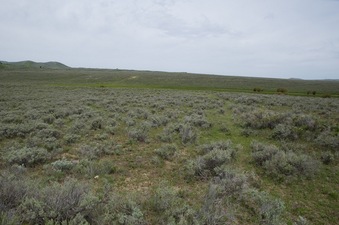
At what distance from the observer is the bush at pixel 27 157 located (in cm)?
693

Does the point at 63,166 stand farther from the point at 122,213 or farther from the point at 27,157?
the point at 122,213

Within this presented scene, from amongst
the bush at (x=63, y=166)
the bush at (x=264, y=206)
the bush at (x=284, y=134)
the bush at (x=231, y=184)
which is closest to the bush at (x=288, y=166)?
the bush at (x=231, y=184)

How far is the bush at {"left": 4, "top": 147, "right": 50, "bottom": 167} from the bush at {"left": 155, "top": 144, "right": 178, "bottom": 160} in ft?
12.6

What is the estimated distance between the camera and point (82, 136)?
411 inches

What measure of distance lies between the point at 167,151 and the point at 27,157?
4.64m

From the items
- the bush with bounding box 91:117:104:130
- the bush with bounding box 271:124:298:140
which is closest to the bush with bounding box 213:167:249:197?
the bush with bounding box 271:124:298:140

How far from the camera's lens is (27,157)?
7082 millimetres

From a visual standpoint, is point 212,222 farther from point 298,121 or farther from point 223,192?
point 298,121

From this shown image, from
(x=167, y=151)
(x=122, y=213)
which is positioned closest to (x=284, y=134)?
(x=167, y=151)

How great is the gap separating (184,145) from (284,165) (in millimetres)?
3855

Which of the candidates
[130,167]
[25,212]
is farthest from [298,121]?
[25,212]

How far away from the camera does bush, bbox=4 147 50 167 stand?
693cm

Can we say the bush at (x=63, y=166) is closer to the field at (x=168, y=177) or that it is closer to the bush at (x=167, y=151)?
the field at (x=168, y=177)

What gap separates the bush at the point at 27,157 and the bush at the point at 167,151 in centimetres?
384
